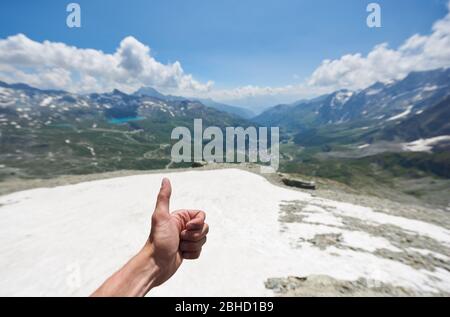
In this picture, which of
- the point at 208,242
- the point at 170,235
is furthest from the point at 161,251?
the point at 208,242

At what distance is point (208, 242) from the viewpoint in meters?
15.9

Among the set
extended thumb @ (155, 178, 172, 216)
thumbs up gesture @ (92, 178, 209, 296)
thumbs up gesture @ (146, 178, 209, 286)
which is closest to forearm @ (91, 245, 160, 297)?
thumbs up gesture @ (92, 178, 209, 296)

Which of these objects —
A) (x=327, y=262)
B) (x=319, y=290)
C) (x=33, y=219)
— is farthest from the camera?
(x=33, y=219)

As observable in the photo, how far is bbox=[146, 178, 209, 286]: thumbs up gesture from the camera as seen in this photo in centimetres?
431

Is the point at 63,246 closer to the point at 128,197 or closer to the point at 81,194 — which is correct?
the point at 128,197

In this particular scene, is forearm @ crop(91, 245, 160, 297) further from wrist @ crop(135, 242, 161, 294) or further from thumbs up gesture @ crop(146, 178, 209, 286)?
thumbs up gesture @ crop(146, 178, 209, 286)

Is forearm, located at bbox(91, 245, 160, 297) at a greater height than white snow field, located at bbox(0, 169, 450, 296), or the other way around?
forearm, located at bbox(91, 245, 160, 297)

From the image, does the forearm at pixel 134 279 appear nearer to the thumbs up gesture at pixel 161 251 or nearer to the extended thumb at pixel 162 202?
the thumbs up gesture at pixel 161 251

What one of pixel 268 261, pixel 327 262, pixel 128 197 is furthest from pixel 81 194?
pixel 327 262

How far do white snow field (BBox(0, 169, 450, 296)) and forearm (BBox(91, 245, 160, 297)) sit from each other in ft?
26.0

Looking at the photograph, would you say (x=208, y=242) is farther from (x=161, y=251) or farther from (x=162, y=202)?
(x=162, y=202)

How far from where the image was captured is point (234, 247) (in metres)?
15.4

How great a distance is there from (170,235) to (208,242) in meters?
12.1

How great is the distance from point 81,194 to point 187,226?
88.1 ft
